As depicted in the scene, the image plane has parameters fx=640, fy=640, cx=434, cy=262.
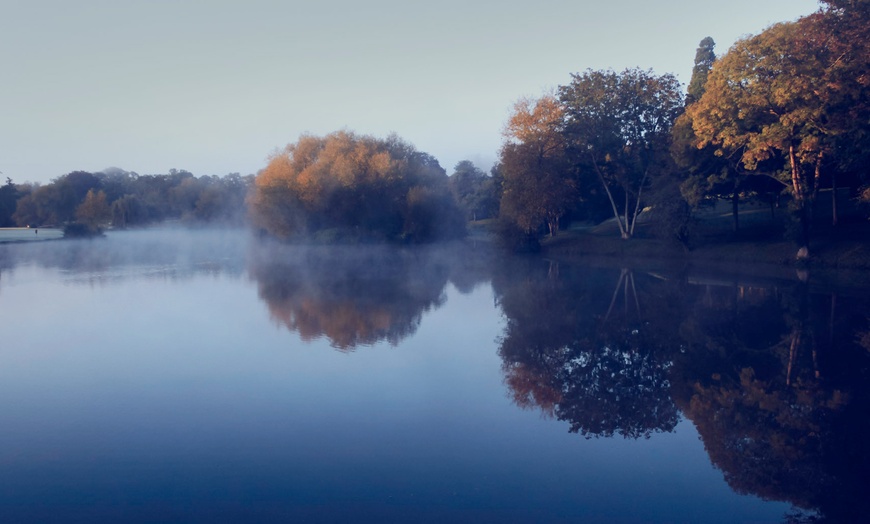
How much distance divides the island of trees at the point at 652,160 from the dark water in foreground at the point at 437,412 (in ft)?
30.2

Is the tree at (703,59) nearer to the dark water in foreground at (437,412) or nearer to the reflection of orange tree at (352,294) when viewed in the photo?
A: the reflection of orange tree at (352,294)

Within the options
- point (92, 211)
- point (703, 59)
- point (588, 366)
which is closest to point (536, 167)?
point (703, 59)

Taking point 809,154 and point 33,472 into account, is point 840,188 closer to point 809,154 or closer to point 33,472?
point 809,154

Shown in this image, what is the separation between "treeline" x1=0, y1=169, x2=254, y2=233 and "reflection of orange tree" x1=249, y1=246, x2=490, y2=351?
37451 millimetres

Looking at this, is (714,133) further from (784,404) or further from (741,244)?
(784,404)

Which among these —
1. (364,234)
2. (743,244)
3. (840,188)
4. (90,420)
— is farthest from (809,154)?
(364,234)

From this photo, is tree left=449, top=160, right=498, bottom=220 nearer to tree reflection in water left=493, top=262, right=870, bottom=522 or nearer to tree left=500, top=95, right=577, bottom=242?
tree left=500, top=95, right=577, bottom=242

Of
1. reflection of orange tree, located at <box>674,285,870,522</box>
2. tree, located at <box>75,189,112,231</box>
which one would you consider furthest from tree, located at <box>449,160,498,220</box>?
reflection of orange tree, located at <box>674,285,870,522</box>

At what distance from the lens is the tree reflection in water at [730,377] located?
609cm

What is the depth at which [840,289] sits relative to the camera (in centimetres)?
1852

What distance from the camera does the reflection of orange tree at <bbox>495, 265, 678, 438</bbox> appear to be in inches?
305

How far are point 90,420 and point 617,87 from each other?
3367cm

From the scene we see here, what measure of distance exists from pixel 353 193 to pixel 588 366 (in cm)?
3636

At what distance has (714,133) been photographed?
25859 millimetres
